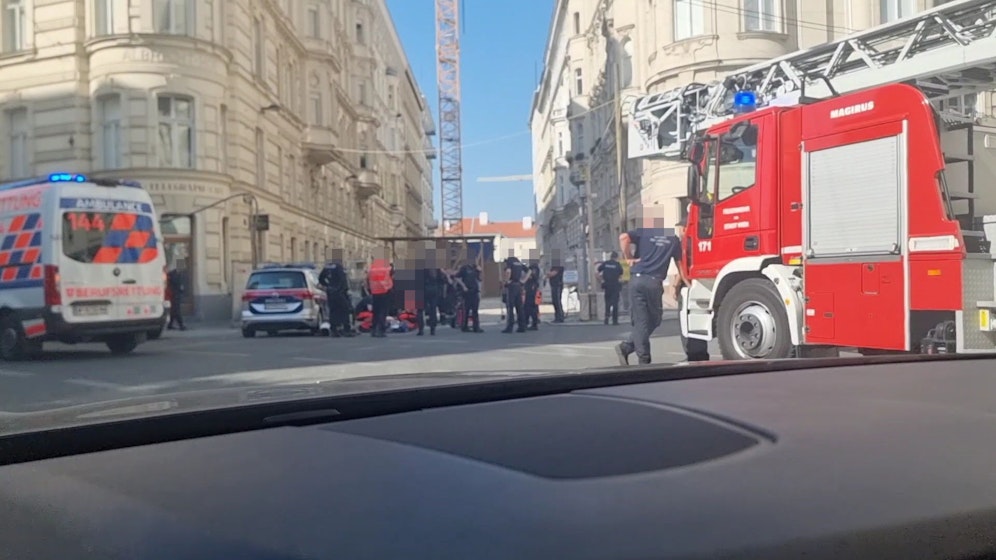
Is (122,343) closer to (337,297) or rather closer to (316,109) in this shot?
(337,297)

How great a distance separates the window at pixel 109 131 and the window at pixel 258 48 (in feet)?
19.1

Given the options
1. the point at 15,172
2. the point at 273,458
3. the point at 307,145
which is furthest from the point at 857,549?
the point at 307,145

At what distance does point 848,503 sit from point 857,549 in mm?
128

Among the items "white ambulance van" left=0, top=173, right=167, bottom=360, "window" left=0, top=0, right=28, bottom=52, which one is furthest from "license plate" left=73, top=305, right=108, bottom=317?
"window" left=0, top=0, right=28, bottom=52

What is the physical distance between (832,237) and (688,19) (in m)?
19.0

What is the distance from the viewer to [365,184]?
48.3 metres

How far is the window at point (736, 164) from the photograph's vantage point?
861cm

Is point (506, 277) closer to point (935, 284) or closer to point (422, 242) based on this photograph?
point (422, 242)

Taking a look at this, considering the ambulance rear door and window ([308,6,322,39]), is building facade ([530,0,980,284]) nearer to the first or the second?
the ambulance rear door

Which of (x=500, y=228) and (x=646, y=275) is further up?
(x=500, y=228)

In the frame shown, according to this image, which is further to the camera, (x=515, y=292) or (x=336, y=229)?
(x=336, y=229)

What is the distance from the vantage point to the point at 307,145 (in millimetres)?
35688

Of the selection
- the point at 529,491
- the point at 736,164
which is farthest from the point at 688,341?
the point at 529,491

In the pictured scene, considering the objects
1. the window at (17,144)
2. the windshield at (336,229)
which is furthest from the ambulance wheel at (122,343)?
the window at (17,144)
